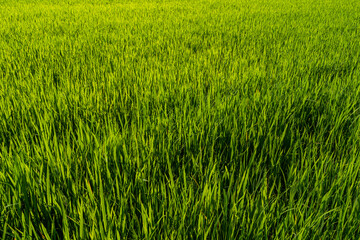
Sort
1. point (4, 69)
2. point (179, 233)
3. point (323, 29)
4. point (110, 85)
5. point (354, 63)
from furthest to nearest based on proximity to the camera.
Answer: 1. point (323, 29)
2. point (354, 63)
3. point (4, 69)
4. point (110, 85)
5. point (179, 233)

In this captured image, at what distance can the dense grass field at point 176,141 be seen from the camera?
61 cm

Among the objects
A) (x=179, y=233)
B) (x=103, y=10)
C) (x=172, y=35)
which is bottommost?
(x=179, y=233)

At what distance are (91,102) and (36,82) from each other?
0.52 meters

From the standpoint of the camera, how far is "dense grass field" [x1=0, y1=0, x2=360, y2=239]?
61 centimetres

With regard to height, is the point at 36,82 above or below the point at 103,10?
below

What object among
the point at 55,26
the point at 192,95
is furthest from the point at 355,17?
the point at 55,26

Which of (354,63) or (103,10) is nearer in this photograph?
(354,63)

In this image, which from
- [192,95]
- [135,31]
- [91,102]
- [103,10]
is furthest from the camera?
[103,10]

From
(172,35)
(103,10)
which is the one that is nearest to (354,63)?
(172,35)

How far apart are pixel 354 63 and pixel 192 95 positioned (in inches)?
67.0

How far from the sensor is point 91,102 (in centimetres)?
134

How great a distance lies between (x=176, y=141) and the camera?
968 mm

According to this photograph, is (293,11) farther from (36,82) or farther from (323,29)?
(36,82)

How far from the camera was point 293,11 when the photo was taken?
5746 millimetres
